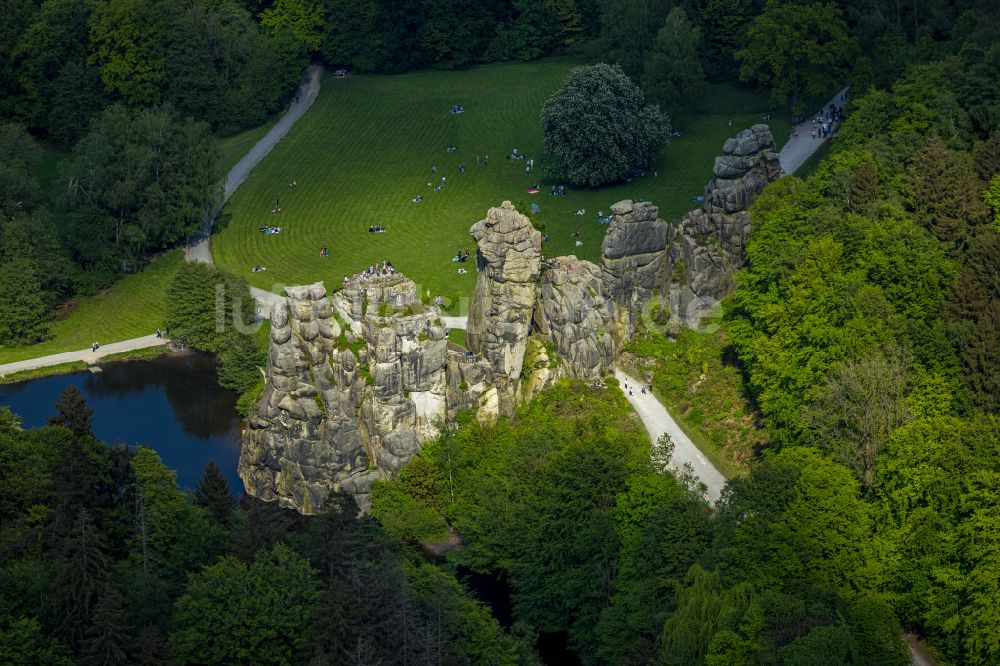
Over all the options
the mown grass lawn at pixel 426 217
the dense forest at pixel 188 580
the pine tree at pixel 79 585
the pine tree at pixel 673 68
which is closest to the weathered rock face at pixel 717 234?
the mown grass lawn at pixel 426 217

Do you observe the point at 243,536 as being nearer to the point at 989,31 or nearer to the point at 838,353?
the point at 838,353

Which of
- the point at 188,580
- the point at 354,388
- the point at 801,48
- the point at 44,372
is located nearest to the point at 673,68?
the point at 801,48

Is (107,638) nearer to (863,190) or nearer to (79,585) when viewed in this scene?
(79,585)

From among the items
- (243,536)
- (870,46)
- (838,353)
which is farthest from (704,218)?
(243,536)

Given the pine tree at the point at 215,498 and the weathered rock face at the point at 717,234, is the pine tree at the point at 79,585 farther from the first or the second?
the weathered rock face at the point at 717,234

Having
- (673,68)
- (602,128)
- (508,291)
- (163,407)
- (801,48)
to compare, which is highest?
(508,291)
